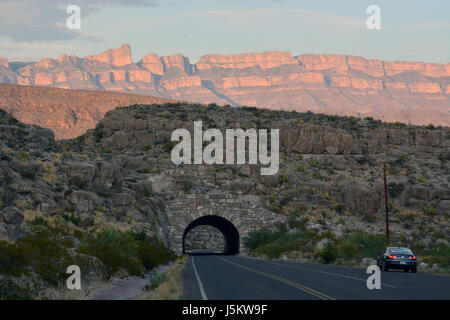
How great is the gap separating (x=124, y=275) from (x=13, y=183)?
1511cm

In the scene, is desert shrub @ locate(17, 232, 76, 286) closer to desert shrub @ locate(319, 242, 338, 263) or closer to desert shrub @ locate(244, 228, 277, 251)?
desert shrub @ locate(319, 242, 338, 263)

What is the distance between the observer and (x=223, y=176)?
69000 mm

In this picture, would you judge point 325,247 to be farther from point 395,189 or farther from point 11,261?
point 11,261

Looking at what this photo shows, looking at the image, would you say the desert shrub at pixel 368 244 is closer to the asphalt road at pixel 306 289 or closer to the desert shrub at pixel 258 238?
the desert shrub at pixel 258 238

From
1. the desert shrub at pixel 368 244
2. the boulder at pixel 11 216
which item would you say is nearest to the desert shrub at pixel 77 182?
the boulder at pixel 11 216

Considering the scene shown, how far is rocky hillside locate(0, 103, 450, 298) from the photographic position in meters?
39.2

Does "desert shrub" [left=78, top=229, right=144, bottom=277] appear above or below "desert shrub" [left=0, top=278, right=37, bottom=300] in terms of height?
below

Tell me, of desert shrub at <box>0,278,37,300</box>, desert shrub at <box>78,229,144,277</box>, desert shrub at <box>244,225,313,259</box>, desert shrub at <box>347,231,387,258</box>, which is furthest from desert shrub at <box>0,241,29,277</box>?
desert shrub at <box>244,225,313,259</box>

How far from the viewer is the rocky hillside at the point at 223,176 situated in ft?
Result: 129

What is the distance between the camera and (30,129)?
57.1 meters

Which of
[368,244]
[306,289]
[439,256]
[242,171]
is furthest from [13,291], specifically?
[242,171]

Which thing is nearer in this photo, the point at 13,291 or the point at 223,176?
the point at 13,291
